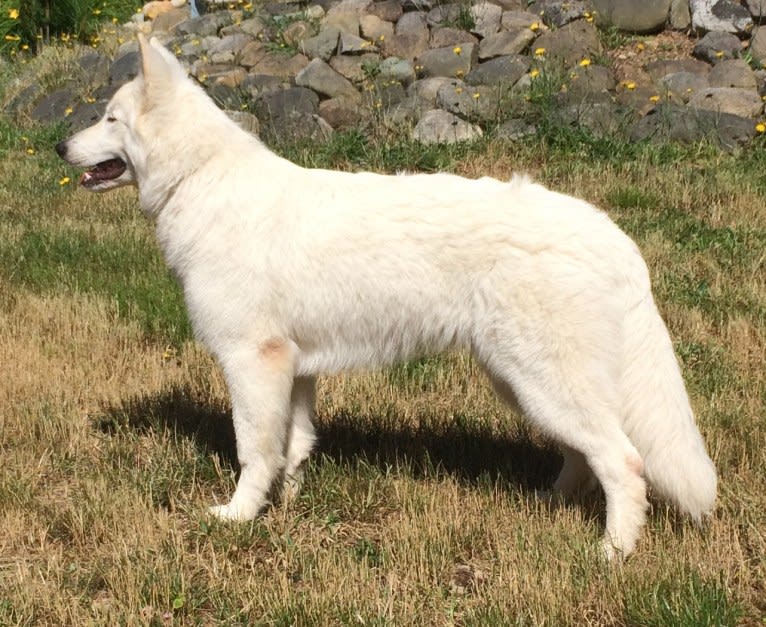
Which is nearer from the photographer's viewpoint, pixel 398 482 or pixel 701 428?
pixel 398 482

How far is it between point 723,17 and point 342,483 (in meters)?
8.32

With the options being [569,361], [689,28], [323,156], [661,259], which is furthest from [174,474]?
[689,28]

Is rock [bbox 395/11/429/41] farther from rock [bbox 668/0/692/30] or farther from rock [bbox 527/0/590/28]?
rock [bbox 668/0/692/30]

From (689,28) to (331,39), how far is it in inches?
160

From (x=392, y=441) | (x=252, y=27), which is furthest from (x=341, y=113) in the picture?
(x=392, y=441)

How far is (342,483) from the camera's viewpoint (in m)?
4.45

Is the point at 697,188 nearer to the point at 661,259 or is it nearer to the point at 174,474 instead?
the point at 661,259

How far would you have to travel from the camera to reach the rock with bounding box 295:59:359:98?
35.0ft

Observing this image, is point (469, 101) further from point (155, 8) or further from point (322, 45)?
point (155, 8)

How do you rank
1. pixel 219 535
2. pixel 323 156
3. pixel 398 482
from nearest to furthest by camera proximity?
pixel 219 535, pixel 398 482, pixel 323 156

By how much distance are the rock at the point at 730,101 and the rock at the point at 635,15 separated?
5.42 feet

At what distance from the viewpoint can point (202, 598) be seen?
11.9 ft

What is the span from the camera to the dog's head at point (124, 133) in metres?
4.22

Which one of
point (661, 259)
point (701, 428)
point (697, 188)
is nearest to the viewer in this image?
point (701, 428)
